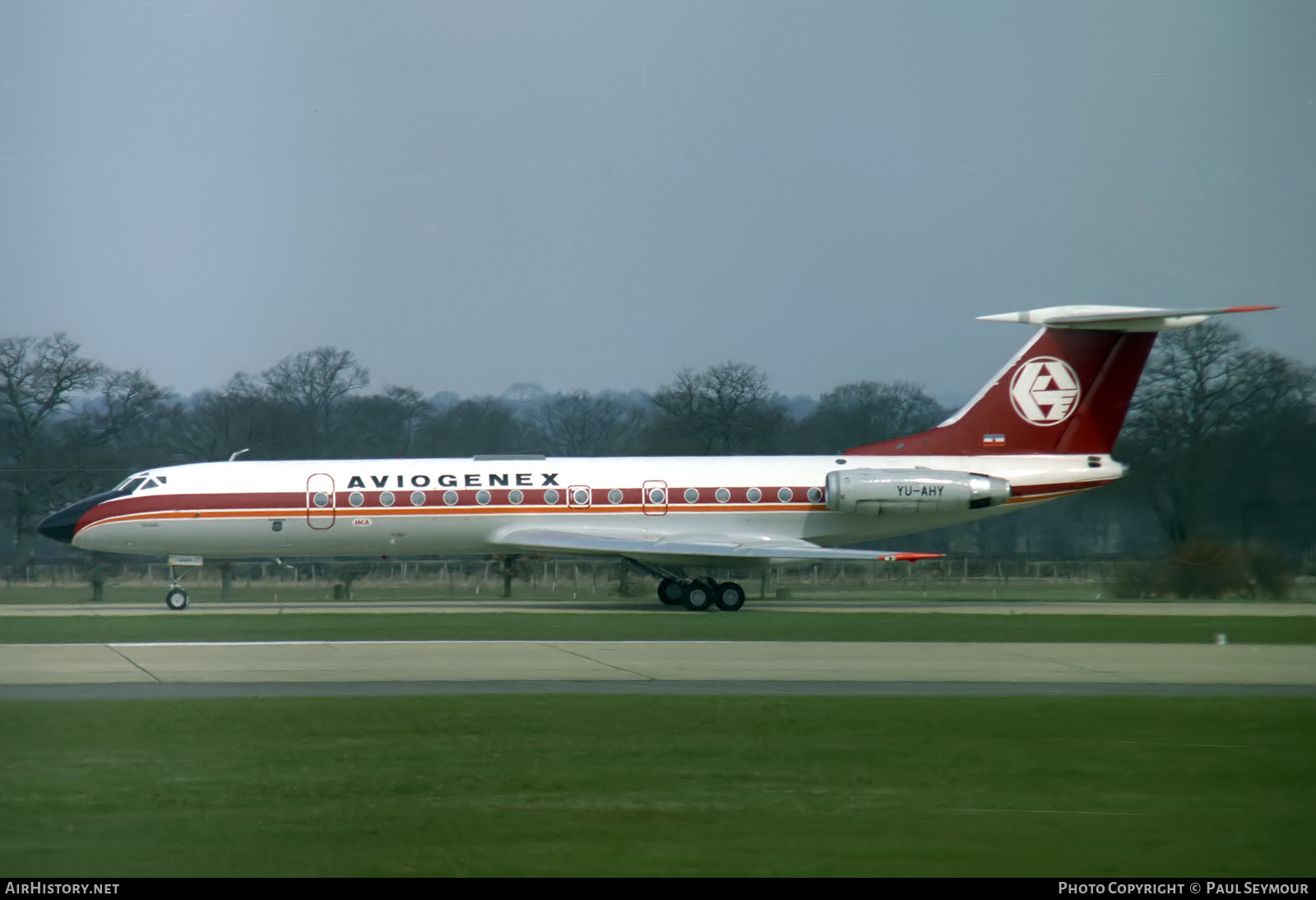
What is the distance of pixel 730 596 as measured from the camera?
31.1m

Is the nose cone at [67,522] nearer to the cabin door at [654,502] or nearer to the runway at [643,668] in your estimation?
the runway at [643,668]

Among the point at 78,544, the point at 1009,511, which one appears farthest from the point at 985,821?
the point at 78,544

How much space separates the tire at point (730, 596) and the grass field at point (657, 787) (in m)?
16.5

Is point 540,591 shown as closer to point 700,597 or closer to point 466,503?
point 466,503

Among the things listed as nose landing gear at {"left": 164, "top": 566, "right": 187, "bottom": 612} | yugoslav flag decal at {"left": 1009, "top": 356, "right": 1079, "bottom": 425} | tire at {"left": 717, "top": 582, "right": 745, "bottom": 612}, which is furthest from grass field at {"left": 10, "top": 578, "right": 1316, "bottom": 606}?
yugoslav flag decal at {"left": 1009, "top": 356, "right": 1079, "bottom": 425}

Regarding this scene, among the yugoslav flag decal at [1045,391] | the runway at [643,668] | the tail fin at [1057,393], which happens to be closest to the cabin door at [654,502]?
the tail fin at [1057,393]

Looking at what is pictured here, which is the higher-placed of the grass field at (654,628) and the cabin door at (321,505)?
the cabin door at (321,505)

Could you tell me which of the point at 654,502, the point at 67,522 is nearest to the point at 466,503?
the point at 654,502

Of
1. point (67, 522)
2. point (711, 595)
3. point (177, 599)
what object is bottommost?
point (711, 595)

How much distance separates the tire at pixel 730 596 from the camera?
3103 centimetres

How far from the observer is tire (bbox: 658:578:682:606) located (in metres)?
32.2

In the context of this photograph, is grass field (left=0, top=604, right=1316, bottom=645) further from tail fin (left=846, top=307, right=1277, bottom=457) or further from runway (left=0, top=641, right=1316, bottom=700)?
tail fin (left=846, top=307, right=1277, bottom=457)

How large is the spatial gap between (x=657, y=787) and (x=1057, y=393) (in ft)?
80.9

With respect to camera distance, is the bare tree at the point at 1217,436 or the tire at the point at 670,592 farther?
the bare tree at the point at 1217,436
